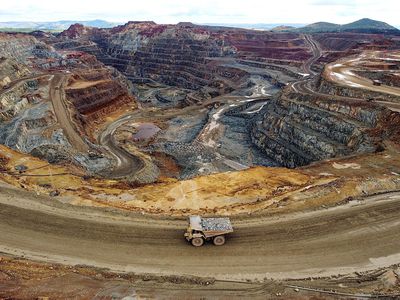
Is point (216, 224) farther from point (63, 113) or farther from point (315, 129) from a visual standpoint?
point (63, 113)

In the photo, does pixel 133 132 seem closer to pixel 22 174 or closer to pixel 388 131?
pixel 22 174

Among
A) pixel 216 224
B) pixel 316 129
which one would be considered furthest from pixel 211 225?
pixel 316 129

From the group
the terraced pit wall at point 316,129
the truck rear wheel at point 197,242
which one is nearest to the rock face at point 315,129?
the terraced pit wall at point 316,129

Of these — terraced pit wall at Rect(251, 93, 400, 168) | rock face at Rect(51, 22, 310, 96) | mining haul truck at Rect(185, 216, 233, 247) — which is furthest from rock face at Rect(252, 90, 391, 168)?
rock face at Rect(51, 22, 310, 96)

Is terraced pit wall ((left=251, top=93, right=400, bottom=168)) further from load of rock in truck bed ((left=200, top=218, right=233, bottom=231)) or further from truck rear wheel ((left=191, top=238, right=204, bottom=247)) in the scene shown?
truck rear wheel ((left=191, top=238, right=204, bottom=247))

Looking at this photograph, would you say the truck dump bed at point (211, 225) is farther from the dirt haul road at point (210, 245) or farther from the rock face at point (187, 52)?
the rock face at point (187, 52)

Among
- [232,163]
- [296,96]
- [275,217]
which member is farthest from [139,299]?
[296,96]
